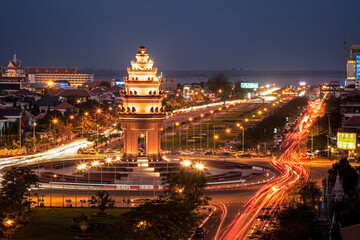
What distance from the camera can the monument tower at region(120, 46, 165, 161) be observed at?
6412 cm

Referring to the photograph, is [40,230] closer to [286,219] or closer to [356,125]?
[286,219]

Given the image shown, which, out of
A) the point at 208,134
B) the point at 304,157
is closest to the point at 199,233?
the point at 304,157

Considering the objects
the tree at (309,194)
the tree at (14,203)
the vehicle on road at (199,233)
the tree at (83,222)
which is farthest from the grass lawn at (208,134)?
the vehicle on road at (199,233)

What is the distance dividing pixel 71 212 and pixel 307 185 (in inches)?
637

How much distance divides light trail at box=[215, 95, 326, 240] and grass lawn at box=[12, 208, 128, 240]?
25.5 ft

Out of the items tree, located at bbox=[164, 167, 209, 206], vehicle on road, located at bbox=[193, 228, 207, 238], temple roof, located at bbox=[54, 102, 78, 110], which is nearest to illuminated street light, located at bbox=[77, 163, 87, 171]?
tree, located at bbox=[164, 167, 209, 206]

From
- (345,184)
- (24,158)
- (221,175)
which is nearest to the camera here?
→ (345,184)

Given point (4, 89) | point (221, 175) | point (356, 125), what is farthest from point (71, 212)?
point (4, 89)

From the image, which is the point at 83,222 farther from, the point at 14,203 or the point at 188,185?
the point at 188,185

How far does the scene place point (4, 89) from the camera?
190 metres

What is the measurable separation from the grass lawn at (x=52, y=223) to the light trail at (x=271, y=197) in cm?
779

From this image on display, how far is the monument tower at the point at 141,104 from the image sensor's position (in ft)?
210

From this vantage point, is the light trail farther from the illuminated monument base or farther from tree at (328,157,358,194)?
the illuminated monument base

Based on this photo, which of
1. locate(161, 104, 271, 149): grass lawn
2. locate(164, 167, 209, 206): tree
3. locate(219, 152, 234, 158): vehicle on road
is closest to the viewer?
locate(164, 167, 209, 206): tree
